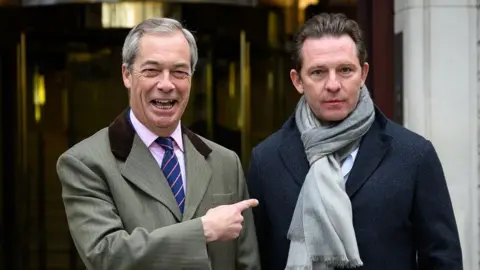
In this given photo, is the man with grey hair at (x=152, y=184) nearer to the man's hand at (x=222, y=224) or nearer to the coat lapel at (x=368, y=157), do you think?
the man's hand at (x=222, y=224)

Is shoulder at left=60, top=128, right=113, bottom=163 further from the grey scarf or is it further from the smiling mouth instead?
the grey scarf

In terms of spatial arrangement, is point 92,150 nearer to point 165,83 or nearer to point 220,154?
point 165,83

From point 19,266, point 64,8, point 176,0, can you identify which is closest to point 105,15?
point 64,8

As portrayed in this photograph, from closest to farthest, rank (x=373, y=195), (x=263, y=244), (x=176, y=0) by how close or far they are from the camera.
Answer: (x=373, y=195) → (x=263, y=244) → (x=176, y=0)

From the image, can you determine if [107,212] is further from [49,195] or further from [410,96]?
[49,195]

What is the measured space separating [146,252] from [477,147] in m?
3.69

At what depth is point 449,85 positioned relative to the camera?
6.01 m

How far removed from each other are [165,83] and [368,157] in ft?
2.58

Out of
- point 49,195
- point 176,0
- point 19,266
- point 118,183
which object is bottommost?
point 19,266

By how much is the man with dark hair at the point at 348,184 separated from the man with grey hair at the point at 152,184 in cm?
24

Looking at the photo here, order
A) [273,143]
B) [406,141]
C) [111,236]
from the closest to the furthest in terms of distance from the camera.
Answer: [111,236], [406,141], [273,143]

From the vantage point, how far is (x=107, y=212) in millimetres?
2959

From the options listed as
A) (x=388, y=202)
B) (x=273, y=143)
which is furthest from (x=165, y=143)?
(x=388, y=202)

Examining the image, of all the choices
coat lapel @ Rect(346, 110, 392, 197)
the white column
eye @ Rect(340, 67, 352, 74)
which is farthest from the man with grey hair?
the white column
